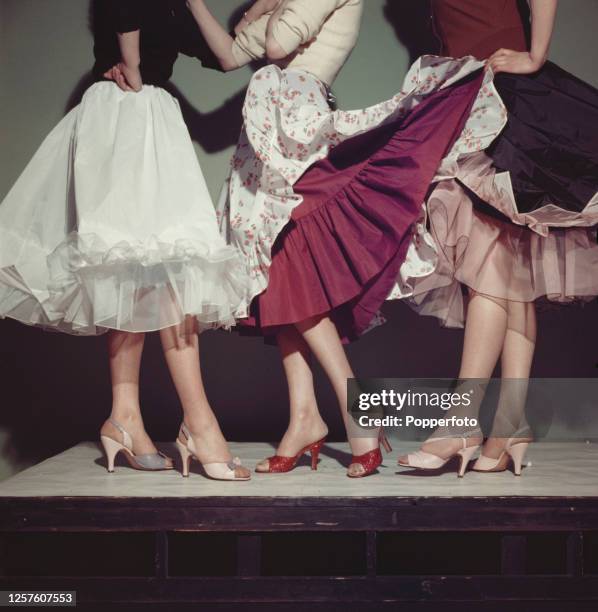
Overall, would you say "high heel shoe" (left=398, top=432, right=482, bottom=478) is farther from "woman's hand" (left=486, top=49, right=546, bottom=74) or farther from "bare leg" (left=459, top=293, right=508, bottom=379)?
"woman's hand" (left=486, top=49, right=546, bottom=74)

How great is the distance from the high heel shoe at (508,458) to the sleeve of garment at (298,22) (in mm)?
1206

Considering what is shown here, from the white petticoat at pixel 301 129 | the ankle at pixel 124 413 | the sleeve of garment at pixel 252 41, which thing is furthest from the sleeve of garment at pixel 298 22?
the ankle at pixel 124 413

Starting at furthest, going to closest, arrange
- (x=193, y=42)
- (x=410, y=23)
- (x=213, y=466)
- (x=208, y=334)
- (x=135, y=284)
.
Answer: (x=208, y=334)
(x=410, y=23)
(x=193, y=42)
(x=213, y=466)
(x=135, y=284)

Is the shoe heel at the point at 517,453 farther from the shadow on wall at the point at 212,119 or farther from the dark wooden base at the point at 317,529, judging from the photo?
the shadow on wall at the point at 212,119

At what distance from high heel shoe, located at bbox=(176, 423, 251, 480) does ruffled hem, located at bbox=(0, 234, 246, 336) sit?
1.06ft

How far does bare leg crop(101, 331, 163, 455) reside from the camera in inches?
85.5

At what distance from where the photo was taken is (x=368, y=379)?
9.90 feet

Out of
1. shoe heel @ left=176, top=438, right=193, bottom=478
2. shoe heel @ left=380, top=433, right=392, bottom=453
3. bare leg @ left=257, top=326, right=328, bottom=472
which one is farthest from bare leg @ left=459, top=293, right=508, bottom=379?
shoe heel @ left=176, top=438, right=193, bottom=478

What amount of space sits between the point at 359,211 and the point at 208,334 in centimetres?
113

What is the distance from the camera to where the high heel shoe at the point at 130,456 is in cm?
218

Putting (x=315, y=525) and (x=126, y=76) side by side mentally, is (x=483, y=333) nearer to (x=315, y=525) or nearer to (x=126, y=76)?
(x=315, y=525)

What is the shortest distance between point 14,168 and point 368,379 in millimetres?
1545

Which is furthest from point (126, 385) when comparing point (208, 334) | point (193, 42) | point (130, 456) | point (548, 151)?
point (548, 151)

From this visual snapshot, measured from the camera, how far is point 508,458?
223 centimetres
